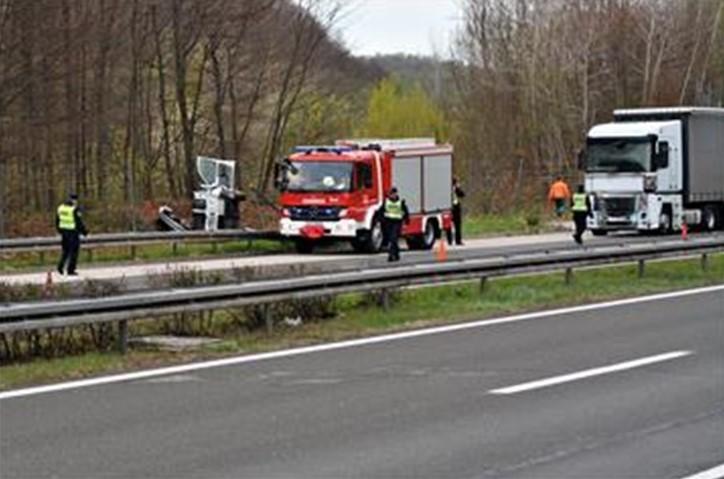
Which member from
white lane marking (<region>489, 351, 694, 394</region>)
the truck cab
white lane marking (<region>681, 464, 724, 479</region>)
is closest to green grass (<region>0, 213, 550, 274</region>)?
the truck cab

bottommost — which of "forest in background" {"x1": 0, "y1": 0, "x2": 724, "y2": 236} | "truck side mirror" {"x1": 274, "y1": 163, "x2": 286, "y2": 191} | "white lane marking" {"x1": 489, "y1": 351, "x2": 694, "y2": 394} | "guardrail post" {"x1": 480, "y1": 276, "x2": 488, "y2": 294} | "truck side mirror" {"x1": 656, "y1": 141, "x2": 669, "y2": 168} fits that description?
"white lane marking" {"x1": 489, "y1": 351, "x2": 694, "y2": 394}

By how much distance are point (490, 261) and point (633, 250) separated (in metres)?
4.77

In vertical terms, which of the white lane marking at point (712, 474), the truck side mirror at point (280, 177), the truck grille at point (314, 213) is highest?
the truck side mirror at point (280, 177)

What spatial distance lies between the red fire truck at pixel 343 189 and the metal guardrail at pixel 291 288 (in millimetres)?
12327

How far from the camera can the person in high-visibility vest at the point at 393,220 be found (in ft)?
114

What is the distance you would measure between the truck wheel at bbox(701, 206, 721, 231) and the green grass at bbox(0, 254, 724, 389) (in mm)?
17462

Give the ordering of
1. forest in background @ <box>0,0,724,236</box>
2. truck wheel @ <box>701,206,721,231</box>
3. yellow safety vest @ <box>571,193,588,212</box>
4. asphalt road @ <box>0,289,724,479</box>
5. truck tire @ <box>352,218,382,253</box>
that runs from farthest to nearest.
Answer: truck wheel @ <box>701,206,721,231</box>, forest in background @ <box>0,0,724,236</box>, yellow safety vest @ <box>571,193,588,212</box>, truck tire @ <box>352,218,382,253</box>, asphalt road @ <box>0,289,724,479</box>

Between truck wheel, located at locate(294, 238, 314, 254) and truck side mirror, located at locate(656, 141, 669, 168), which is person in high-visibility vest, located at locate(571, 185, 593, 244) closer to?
truck side mirror, located at locate(656, 141, 669, 168)

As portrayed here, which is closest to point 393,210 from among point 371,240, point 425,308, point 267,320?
point 371,240

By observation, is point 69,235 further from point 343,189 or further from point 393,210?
point 343,189

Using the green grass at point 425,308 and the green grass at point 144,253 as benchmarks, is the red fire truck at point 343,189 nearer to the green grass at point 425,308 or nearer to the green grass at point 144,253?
the green grass at point 144,253

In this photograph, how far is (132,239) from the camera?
36844 mm

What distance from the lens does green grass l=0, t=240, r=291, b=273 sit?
35062mm

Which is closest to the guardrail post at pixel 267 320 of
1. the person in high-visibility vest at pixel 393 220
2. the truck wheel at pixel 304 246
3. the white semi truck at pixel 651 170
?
the person in high-visibility vest at pixel 393 220
